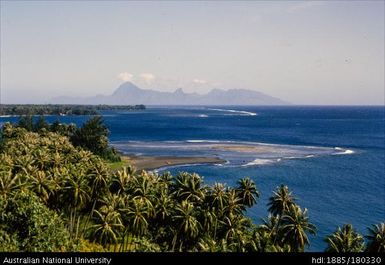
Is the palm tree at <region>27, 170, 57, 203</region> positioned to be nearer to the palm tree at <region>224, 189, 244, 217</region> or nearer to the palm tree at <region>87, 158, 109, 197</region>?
the palm tree at <region>87, 158, 109, 197</region>

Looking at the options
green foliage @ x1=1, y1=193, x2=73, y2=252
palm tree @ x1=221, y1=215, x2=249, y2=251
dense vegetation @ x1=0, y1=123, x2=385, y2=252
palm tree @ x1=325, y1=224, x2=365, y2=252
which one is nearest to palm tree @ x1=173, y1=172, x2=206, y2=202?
dense vegetation @ x1=0, y1=123, x2=385, y2=252

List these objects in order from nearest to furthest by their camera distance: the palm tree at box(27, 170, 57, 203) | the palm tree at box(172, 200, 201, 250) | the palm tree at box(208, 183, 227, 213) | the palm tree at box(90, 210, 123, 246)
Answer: the palm tree at box(90, 210, 123, 246), the palm tree at box(172, 200, 201, 250), the palm tree at box(208, 183, 227, 213), the palm tree at box(27, 170, 57, 203)

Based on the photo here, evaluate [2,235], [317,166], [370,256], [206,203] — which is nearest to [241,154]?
[317,166]

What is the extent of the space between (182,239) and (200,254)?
41.6 m

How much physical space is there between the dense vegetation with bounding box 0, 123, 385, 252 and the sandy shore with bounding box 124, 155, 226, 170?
273 feet

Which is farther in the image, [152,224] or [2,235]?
[152,224]

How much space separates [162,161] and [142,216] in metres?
112

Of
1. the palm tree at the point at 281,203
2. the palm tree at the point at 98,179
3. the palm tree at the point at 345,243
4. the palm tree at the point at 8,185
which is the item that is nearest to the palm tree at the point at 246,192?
the palm tree at the point at 281,203

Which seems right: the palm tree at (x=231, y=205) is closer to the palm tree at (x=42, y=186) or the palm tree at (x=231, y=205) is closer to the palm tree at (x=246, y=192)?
the palm tree at (x=246, y=192)

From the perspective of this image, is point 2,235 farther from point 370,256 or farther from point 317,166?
point 317,166

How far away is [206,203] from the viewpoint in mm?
72750

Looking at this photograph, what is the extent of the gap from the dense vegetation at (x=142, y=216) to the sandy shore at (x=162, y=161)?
83281 mm

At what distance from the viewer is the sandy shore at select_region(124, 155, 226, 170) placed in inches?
6599

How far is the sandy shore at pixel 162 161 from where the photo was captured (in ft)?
550
